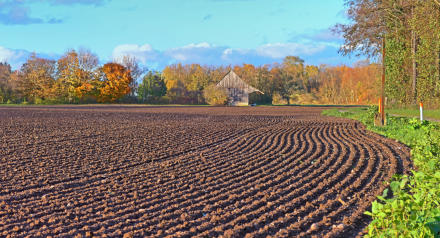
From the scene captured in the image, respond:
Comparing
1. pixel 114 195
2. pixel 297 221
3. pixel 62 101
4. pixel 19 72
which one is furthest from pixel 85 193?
pixel 19 72

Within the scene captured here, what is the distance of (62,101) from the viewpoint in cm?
5791

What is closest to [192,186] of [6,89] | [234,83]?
[234,83]

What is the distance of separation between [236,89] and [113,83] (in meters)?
18.5

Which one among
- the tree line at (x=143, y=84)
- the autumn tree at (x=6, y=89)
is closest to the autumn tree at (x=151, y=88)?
the tree line at (x=143, y=84)

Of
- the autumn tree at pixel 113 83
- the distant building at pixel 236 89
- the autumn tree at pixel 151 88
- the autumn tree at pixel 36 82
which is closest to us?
the autumn tree at pixel 36 82

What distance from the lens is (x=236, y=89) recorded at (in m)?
58.9

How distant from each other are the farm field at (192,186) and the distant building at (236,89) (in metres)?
45.1

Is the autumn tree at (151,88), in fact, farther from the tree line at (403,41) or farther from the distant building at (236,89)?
the tree line at (403,41)

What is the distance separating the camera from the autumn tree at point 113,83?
60.2 meters

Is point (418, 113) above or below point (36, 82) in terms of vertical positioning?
below

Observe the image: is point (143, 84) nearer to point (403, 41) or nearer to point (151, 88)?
point (151, 88)

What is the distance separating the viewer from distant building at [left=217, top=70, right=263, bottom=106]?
193 ft

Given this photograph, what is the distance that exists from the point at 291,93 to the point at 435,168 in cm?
6624

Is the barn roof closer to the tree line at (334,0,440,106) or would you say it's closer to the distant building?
the distant building
